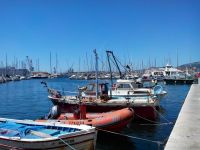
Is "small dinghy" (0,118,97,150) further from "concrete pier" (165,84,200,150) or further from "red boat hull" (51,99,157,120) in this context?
"red boat hull" (51,99,157,120)

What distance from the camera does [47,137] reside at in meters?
13.1

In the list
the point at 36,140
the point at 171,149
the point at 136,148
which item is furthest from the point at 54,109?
the point at 171,149

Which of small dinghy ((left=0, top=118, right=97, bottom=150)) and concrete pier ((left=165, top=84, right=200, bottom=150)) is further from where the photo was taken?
small dinghy ((left=0, top=118, right=97, bottom=150))

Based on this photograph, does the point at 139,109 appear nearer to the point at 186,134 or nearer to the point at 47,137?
the point at 186,134

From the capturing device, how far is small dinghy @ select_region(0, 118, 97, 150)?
12.6 m

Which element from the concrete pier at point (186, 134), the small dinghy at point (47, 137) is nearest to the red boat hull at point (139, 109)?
the concrete pier at point (186, 134)

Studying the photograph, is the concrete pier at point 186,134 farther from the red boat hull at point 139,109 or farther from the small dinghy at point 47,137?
the red boat hull at point 139,109

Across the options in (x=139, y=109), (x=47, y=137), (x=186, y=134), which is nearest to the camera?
(x=186, y=134)

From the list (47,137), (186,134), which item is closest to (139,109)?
(186,134)

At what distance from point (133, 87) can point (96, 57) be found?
4.66 m

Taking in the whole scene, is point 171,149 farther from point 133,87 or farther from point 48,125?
point 133,87

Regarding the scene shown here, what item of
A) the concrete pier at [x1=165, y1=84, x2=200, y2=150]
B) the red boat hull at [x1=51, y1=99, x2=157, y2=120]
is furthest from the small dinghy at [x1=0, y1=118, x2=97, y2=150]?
the red boat hull at [x1=51, y1=99, x2=157, y2=120]

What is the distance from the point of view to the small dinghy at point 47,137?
1265 cm

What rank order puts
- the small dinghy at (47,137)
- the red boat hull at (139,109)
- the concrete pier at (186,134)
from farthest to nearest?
the red boat hull at (139,109) < the small dinghy at (47,137) < the concrete pier at (186,134)
